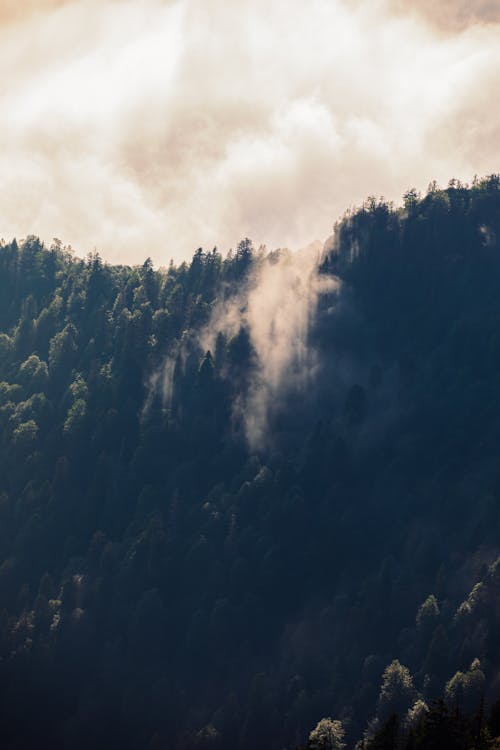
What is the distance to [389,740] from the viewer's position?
18962cm

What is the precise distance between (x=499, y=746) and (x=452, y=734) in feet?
24.9

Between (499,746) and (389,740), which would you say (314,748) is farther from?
(499,746)

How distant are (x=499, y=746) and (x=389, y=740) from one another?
742 inches

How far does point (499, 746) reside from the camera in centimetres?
17550

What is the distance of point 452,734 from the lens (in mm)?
181250

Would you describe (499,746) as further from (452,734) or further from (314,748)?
(314,748)

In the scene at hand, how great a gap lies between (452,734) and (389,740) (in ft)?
37.4

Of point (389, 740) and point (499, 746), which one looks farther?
point (389, 740)

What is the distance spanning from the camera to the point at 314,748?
602 feet

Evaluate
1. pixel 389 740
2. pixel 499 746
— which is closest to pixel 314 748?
pixel 389 740

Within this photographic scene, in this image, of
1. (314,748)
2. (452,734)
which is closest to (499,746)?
(452,734)
